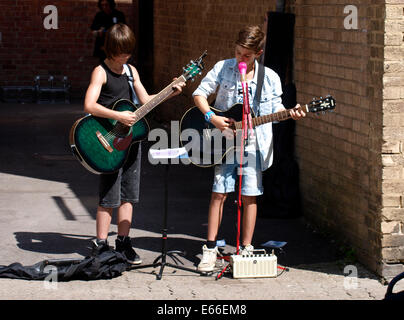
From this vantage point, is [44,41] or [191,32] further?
[44,41]

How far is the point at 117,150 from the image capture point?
645 cm

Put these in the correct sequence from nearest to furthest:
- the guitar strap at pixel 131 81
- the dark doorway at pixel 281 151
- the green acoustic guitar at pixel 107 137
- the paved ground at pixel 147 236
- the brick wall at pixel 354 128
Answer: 1. the paved ground at pixel 147 236
2. the brick wall at pixel 354 128
3. the green acoustic guitar at pixel 107 137
4. the guitar strap at pixel 131 81
5. the dark doorway at pixel 281 151

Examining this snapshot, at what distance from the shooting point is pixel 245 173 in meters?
6.52

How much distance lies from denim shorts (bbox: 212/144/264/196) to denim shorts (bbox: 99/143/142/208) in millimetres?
657

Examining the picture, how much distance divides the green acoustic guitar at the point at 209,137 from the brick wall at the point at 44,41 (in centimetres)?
1216

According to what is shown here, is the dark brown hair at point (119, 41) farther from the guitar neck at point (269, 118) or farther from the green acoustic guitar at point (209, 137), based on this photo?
the guitar neck at point (269, 118)

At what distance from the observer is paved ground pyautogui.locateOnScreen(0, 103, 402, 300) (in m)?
6.00

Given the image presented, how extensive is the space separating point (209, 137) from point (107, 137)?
78cm

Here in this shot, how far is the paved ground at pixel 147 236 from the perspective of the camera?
19.7 ft

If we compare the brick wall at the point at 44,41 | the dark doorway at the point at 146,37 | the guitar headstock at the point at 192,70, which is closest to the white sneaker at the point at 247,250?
the guitar headstock at the point at 192,70

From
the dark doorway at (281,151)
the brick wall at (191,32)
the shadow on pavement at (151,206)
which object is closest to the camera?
the shadow on pavement at (151,206)

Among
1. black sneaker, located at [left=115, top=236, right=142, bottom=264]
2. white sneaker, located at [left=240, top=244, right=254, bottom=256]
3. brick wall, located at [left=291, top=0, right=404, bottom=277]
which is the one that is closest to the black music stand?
black sneaker, located at [left=115, top=236, right=142, bottom=264]

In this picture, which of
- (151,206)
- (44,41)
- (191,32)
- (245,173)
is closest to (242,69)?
(245,173)

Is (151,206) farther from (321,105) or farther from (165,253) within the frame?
(321,105)
